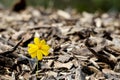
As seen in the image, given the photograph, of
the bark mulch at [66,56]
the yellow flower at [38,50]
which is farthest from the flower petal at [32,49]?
the bark mulch at [66,56]

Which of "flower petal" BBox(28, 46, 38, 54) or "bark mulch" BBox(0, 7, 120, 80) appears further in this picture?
"bark mulch" BBox(0, 7, 120, 80)

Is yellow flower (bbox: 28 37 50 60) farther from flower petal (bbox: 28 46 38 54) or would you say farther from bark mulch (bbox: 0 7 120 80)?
bark mulch (bbox: 0 7 120 80)

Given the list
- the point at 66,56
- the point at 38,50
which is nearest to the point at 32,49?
the point at 38,50

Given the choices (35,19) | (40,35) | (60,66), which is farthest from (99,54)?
(35,19)

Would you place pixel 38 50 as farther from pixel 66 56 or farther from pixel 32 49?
A: pixel 66 56

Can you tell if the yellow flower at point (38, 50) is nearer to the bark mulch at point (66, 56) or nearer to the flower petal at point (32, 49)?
the flower petal at point (32, 49)

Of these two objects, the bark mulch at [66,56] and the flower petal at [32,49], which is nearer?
the flower petal at [32,49]

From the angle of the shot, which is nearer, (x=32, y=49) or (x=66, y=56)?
(x=32, y=49)

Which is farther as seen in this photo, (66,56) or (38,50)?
(66,56)

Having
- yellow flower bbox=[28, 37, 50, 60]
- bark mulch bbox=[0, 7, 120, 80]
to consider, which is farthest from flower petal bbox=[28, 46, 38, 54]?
bark mulch bbox=[0, 7, 120, 80]

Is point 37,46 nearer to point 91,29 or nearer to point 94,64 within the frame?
point 94,64

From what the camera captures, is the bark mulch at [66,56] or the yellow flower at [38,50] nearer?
the yellow flower at [38,50]
